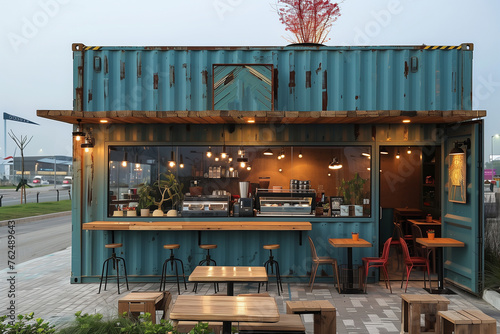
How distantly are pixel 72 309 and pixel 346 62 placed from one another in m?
6.23

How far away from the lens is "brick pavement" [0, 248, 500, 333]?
5648 millimetres

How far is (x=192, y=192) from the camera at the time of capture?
8.05 metres

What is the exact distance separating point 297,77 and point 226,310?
5.18 metres

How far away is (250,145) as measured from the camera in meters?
7.98

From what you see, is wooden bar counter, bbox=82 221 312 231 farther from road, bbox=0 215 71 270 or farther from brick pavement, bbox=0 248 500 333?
road, bbox=0 215 71 270

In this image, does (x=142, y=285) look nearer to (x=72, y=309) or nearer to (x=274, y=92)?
(x=72, y=309)

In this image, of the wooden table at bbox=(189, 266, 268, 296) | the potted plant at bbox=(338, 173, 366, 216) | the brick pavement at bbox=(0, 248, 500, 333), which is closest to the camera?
the wooden table at bbox=(189, 266, 268, 296)

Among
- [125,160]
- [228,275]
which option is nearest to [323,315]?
[228,275]

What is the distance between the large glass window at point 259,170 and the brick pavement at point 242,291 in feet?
4.94

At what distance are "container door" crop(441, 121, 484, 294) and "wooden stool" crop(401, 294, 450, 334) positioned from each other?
2.24 m

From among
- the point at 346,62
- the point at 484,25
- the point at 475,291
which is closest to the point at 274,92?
the point at 346,62

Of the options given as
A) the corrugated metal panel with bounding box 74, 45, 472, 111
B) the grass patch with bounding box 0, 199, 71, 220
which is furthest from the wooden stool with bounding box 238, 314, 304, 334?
the grass patch with bounding box 0, 199, 71, 220

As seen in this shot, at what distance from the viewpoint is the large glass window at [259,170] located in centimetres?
792

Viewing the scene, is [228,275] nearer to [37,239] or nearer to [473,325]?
[473,325]
